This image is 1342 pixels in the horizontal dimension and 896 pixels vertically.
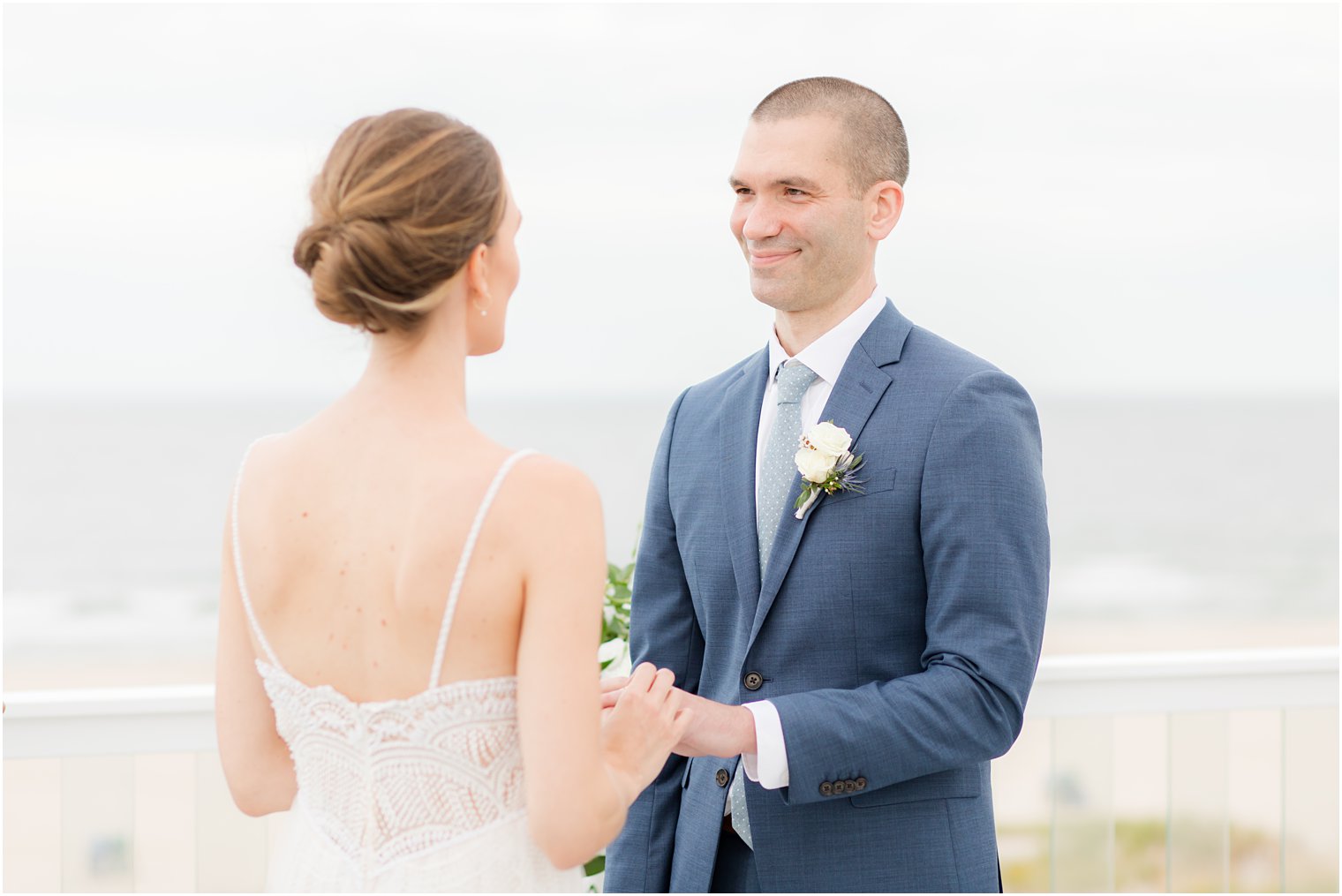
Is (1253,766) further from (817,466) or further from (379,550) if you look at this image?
(379,550)

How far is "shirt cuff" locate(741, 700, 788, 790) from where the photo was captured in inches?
74.6

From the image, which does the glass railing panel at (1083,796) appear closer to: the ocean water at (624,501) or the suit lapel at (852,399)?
the suit lapel at (852,399)

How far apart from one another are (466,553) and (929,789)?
1.04 metres

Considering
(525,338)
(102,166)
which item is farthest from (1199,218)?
(102,166)

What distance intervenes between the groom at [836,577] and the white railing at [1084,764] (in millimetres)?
1536

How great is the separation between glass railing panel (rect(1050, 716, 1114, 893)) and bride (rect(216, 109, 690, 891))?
96.4 inches

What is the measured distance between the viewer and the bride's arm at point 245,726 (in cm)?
160

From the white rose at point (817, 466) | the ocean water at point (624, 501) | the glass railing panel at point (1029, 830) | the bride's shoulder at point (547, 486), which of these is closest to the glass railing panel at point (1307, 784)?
the glass railing panel at point (1029, 830)

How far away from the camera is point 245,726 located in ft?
5.45

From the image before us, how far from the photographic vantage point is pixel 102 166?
1930 centimetres

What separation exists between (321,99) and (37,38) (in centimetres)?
449

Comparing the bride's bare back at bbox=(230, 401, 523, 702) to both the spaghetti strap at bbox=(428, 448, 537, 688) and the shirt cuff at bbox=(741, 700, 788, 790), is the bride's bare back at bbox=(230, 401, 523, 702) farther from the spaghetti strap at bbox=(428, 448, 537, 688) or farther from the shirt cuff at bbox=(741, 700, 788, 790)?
A: the shirt cuff at bbox=(741, 700, 788, 790)

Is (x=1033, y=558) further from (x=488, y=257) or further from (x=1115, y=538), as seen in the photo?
(x=1115, y=538)

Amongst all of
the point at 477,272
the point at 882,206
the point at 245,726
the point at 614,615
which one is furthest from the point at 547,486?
the point at 614,615
